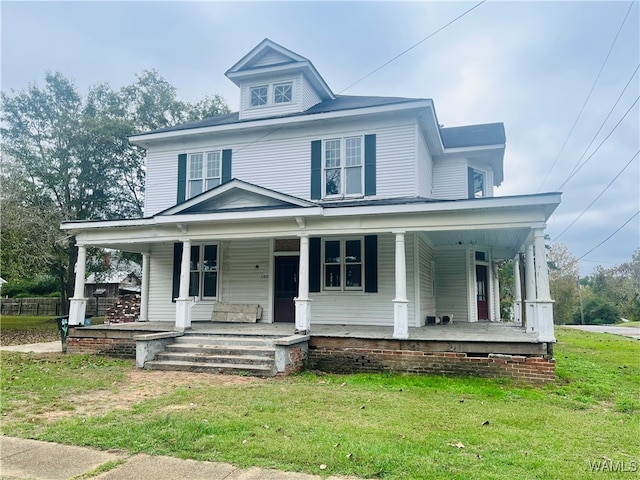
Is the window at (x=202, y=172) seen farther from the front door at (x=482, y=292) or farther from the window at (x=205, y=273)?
the front door at (x=482, y=292)

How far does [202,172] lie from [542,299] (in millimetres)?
10177

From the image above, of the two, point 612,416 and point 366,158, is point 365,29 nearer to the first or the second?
point 366,158

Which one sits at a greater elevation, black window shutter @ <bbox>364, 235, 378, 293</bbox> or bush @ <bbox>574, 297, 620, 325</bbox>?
black window shutter @ <bbox>364, 235, 378, 293</bbox>

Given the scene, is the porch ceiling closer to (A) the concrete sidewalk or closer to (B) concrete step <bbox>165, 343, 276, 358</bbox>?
(B) concrete step <bbox>165, 343, 276, 358</bbox>

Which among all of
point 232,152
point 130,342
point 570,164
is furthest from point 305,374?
point 570,164

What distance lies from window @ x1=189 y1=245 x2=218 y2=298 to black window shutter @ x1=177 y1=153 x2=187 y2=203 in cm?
167

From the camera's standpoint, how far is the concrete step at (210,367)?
8586mm

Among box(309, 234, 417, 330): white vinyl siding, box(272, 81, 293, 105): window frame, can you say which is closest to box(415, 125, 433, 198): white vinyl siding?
box(309, 234, 417, 330): white vinyl siding

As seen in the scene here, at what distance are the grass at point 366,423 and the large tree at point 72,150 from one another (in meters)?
14.0

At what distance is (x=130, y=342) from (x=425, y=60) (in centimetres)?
1104

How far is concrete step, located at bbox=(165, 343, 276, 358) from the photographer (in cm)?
912

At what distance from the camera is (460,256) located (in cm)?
1434

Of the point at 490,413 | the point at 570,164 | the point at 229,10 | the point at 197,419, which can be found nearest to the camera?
the point at 197,419

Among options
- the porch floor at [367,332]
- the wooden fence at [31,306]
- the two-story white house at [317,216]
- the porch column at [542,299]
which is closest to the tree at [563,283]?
the two-story white house at [317,216]
